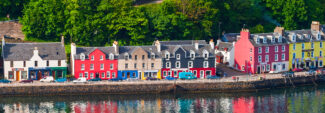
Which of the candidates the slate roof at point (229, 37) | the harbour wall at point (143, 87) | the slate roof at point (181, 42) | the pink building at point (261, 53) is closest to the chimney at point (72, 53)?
the harbour wall at point (143, 87)

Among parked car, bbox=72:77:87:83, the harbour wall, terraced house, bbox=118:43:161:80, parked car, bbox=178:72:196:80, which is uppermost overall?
terraced house, bbox=118:43:161:80

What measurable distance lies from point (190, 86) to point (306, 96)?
63.2 feet

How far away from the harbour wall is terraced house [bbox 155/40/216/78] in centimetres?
486

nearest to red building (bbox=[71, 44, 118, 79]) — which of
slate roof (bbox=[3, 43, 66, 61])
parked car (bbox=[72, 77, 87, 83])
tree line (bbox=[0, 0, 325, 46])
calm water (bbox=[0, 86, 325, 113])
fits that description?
slate roof (bbox=[3, 43, 66, 61])

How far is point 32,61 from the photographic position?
14525cm

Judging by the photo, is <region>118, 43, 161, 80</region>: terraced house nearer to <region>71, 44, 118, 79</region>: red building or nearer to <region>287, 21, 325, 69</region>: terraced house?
<region>71, 44, 118, 79</region>: red building

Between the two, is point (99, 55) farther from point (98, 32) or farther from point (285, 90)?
point (285, 90)

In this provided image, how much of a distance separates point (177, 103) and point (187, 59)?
1408 centimetres

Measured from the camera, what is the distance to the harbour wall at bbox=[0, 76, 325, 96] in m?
141

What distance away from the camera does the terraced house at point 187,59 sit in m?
149

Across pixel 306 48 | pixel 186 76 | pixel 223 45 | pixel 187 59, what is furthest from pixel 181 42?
pixel 306 48

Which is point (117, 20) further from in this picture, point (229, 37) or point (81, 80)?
point (229, 37)

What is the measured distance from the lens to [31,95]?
140875 millimetres

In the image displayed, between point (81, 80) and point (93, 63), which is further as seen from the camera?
point (93, 63)
